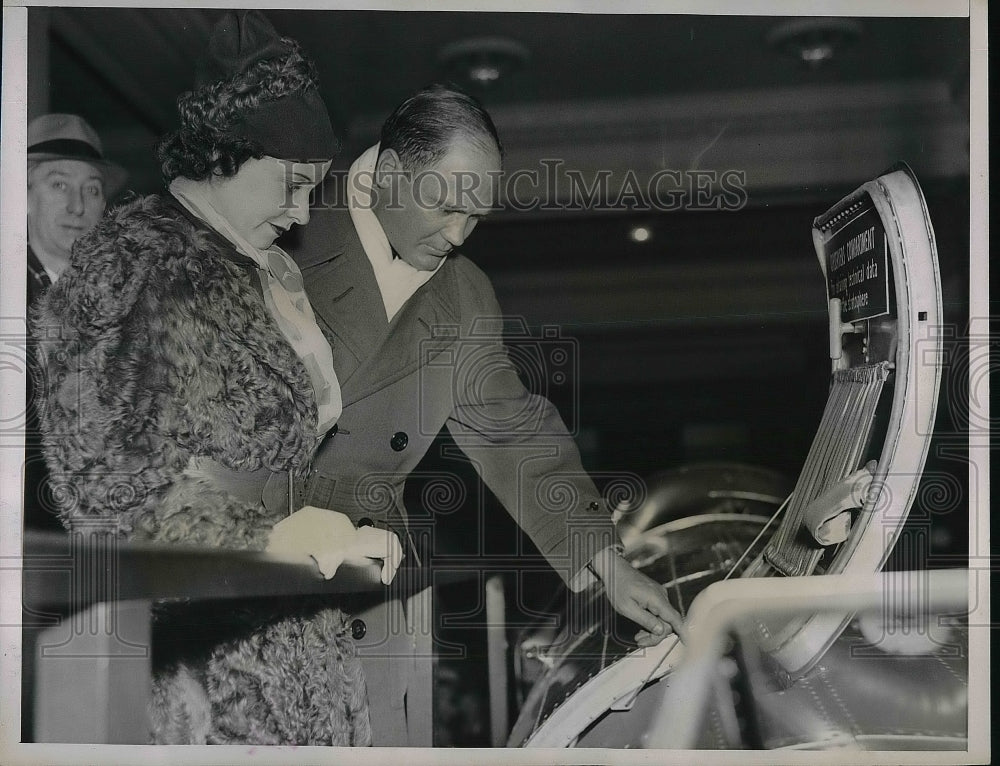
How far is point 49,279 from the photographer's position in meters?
2.00

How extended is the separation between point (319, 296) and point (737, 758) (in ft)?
4.56

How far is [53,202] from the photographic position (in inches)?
78.6

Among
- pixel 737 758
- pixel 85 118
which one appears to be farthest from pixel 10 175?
pixel 737 758

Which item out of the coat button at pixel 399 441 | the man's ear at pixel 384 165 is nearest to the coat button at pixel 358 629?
the coat button at pixel 399 441

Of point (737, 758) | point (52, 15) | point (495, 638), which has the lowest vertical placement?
point (737, 758)

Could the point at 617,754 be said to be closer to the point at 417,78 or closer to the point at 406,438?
the point at 406,438

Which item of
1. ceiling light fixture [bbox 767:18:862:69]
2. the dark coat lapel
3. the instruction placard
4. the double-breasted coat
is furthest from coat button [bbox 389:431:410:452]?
ceiling light fixture [bbox 767:18:862:69]

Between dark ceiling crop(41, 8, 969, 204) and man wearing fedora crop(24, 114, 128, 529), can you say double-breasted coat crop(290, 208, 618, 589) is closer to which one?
dark ceiling crop(41, 8, 969, 204)

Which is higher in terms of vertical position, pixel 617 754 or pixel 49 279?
pixel 49 279

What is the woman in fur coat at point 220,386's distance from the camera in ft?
6.31

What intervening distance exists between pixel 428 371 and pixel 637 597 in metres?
0.68

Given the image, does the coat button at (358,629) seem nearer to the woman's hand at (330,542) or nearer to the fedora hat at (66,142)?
the woman's hand at (330,542)

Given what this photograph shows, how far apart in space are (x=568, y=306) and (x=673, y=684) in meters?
0.87

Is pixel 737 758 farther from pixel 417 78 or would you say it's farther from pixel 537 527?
pixel 417 78
